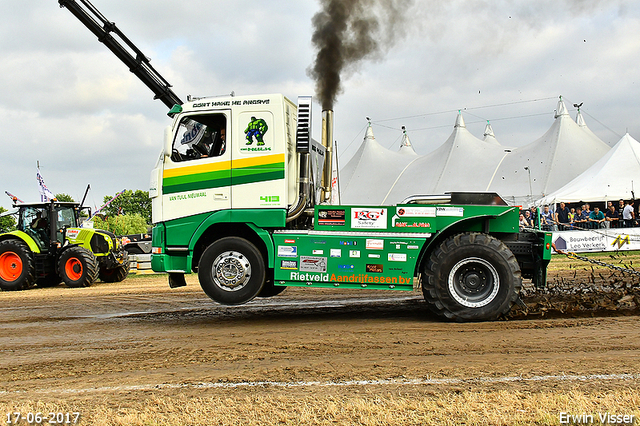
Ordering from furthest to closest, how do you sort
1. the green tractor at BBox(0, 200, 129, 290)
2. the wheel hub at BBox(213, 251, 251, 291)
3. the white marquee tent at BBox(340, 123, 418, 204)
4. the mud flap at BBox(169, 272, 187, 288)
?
the white marquee tent at BBox(340, 123, 418, 204) → the green tractor at BBox(0, 200, 129, 290) → the mud flap at BBox(169, 272, 187, 288) → the wheel hub at BBox(213, 251, 251, 291)

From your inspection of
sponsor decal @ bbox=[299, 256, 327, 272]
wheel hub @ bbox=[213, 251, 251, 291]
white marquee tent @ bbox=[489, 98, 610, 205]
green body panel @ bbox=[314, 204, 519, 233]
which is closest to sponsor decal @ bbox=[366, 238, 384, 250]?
green body panel @ bbox=[314, 204, 519, 233]

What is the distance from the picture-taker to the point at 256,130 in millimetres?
7121

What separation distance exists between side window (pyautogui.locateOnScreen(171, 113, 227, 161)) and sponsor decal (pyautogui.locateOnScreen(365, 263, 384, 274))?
2.65m

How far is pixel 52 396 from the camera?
13.8ft

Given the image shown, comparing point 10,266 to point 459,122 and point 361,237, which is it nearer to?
point 361,237

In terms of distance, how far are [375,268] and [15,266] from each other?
1098cm

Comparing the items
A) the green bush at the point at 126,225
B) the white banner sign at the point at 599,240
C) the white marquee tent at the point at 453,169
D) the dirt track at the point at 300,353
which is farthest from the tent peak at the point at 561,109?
the green bush at the point at 126,225

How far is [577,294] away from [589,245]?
38.4 feet

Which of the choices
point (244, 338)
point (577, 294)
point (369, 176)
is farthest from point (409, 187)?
point (244, 338)

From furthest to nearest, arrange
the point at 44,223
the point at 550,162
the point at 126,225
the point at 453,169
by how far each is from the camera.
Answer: the point at 126,225
the point at 453,169
the point at 550,162
the point at 44,223

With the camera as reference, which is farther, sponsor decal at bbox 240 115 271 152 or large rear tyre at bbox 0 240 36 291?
large rear tyre at bbox 0 240 36 291

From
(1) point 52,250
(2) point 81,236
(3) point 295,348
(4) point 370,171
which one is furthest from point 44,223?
(4) point 370,171

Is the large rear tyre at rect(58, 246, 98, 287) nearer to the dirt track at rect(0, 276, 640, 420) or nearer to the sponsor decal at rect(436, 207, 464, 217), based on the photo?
the dirt track at rect(0, 276, 640, 420)

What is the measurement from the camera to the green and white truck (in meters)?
6.66
